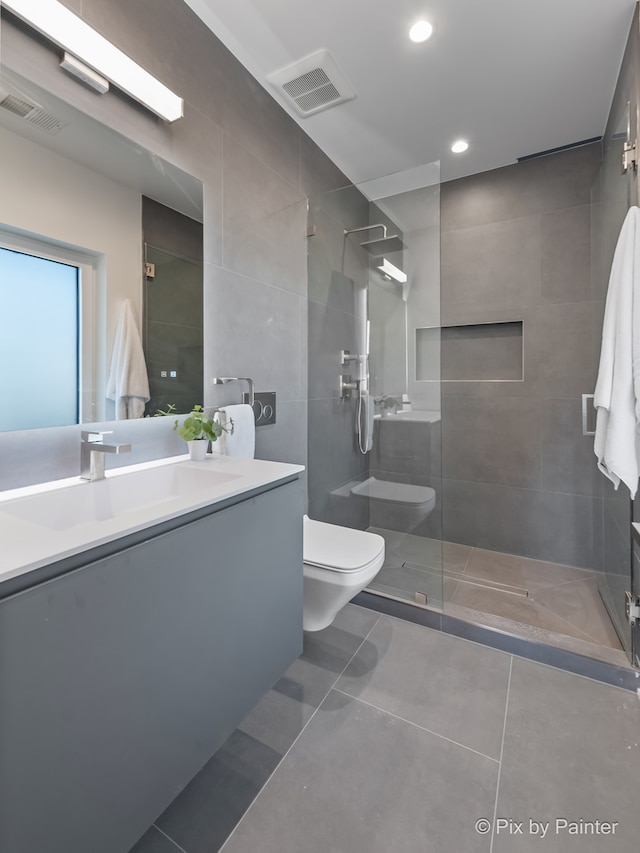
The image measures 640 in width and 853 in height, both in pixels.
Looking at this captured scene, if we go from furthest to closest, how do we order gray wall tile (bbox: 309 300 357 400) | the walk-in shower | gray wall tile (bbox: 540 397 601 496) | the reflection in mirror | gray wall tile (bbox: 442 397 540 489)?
gray wall tile (bbox: 442 397 540 489), gray wall tile (bbox: 540 397 601 496), gray wall tile (bbox: 309 300 357 400), the walk-in shower, the reflection in mirror

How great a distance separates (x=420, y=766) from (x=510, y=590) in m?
1.30

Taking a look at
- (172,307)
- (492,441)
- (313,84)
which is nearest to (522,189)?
(313,84)

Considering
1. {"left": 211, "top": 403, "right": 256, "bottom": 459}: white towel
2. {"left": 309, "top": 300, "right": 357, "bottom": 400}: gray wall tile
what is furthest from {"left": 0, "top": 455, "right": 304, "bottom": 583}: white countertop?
{"left": 309, "top": 300, "right": 357, "bottom": 400}: gray wall tile

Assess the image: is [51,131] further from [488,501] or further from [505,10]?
[488,501]

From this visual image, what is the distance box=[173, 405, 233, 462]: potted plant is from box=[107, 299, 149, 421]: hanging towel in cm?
16

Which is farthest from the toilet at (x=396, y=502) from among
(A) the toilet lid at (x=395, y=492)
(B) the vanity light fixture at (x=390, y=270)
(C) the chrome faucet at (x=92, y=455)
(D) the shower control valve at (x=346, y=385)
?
(C) the chrome faucet at (x=92, y=455)

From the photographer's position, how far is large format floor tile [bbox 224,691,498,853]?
1041 mm

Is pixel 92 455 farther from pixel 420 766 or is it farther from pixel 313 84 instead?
pixel 313 84

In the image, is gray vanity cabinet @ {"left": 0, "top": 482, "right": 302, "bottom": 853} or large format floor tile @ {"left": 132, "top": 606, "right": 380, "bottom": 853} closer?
gray vanity cabinet @ {"left": 0, "top": 482, "right": 302, "bottom": 853}

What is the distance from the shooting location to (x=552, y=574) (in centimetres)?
248

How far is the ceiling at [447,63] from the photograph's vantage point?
1589 mm

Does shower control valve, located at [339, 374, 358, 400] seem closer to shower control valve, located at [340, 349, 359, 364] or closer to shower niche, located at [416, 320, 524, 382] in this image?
shower control valve, located at [340, 349, 359, 364]

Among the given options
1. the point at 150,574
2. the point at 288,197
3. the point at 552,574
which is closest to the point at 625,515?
the point at 552,574

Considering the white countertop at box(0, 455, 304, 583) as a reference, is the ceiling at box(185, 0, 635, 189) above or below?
above
